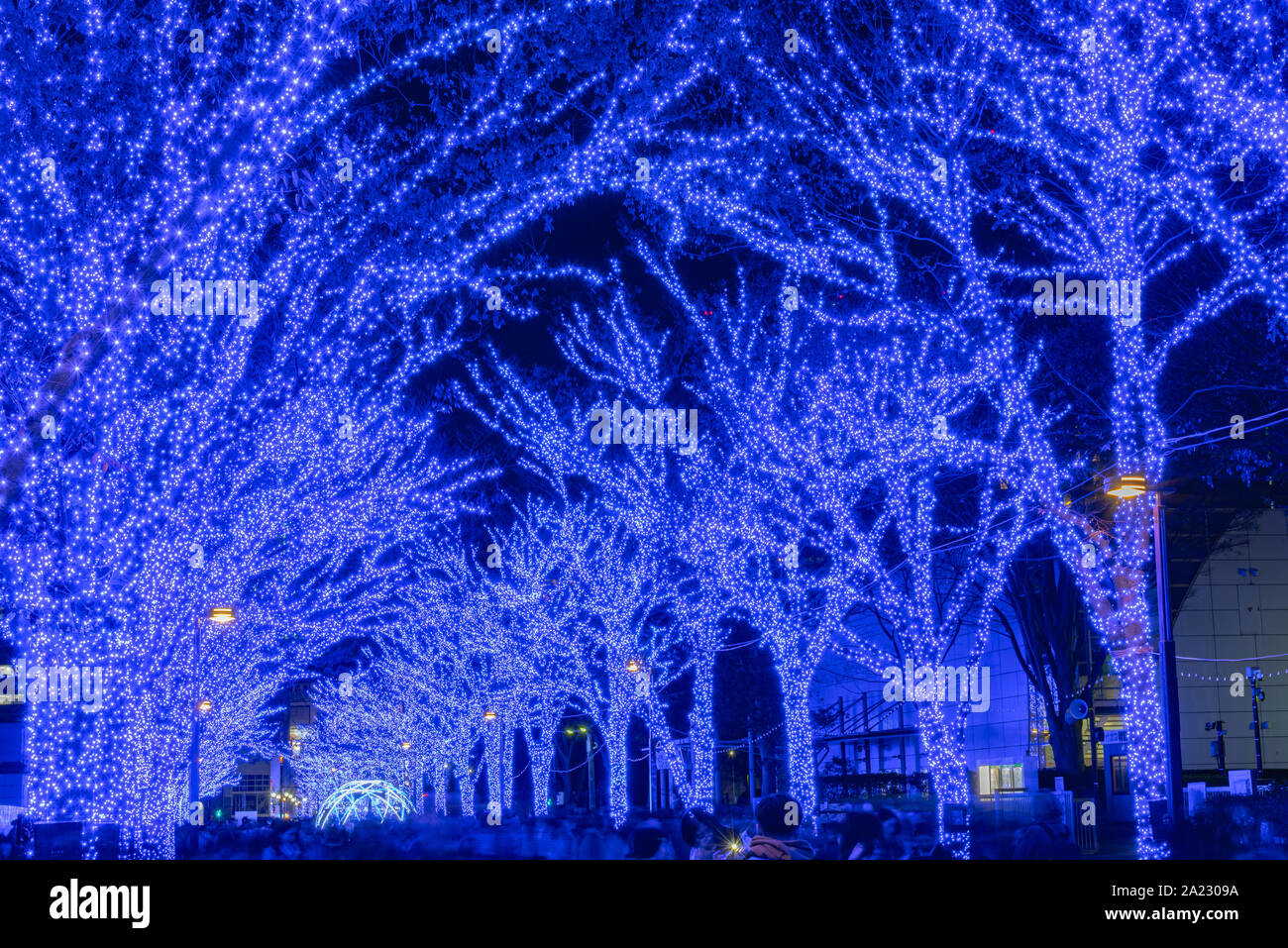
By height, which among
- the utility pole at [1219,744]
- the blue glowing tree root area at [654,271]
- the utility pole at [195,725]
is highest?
the blue glowing tree root area at [654,271]

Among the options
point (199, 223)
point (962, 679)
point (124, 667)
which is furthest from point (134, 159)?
point (962, 679)

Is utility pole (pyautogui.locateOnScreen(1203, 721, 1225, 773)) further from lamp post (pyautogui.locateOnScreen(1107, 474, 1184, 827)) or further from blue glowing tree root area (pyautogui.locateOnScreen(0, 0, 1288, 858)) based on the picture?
lamp post (pyautogui.locateOnScreen(1107, 474, 1184, 827))

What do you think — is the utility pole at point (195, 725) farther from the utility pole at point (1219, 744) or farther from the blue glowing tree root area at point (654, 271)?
the utility pole at point (1219, 744)

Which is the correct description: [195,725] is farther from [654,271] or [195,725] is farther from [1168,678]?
[1168,678]

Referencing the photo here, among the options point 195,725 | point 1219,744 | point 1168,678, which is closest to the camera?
point 1168,678

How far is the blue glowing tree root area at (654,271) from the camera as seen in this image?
11062 mm

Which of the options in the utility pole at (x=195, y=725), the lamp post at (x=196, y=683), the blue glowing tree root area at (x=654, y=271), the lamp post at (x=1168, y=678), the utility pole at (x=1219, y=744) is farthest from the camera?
the utility pole at (x=1219, y=744)

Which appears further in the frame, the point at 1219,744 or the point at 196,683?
the point at 1219,744

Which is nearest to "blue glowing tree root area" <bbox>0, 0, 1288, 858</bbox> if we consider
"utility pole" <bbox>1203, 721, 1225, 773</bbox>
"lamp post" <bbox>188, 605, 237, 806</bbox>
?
"lamp post" <bbox>188, 605, 237, 806</bbox>

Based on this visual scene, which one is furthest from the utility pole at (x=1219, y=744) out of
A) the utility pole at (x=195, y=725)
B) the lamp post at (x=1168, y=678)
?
the utility pole at (x=195, y=725)

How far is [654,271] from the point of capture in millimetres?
15305

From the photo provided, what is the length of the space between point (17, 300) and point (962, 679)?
11.9 m

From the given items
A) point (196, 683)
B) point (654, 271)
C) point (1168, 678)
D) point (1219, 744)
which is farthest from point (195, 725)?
point (1219, 744)

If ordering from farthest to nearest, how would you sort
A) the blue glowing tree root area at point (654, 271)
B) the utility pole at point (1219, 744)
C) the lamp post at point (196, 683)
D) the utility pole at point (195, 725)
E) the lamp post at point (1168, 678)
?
the utility pole at point (1219, 744) < the utility pole at point (195, 725) < the lamp post at point (196, 683) < the lamp post at point (1168, 678) < the blue glowing tree root area at point (654, 271)
